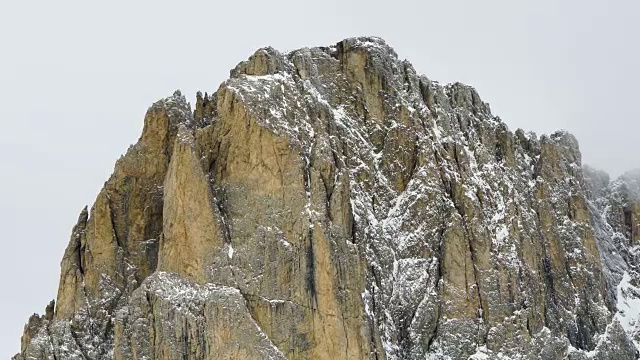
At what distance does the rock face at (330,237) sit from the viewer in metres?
99.1

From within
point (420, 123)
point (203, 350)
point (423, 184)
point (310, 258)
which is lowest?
point (203, 350)

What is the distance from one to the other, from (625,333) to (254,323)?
4947cm

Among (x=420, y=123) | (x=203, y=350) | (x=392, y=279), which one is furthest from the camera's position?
(x=420, y=123)

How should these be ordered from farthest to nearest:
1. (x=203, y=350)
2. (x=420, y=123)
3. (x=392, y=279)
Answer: (x=420, y=123) → (x=392, y=279) → (x=203, y=350)

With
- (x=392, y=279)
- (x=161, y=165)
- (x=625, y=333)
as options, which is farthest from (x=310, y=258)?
(x=625, y=333)

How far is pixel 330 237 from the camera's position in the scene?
101 metres

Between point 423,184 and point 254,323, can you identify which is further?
point 423,184

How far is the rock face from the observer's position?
99125 millimetres

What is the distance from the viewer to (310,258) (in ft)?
330

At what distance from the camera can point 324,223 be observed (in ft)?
333

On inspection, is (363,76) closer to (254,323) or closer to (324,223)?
(324,223)

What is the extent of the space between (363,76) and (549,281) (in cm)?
3073

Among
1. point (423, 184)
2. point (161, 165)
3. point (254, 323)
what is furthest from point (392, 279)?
point (161, 165)

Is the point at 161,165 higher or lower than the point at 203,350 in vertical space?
higher
